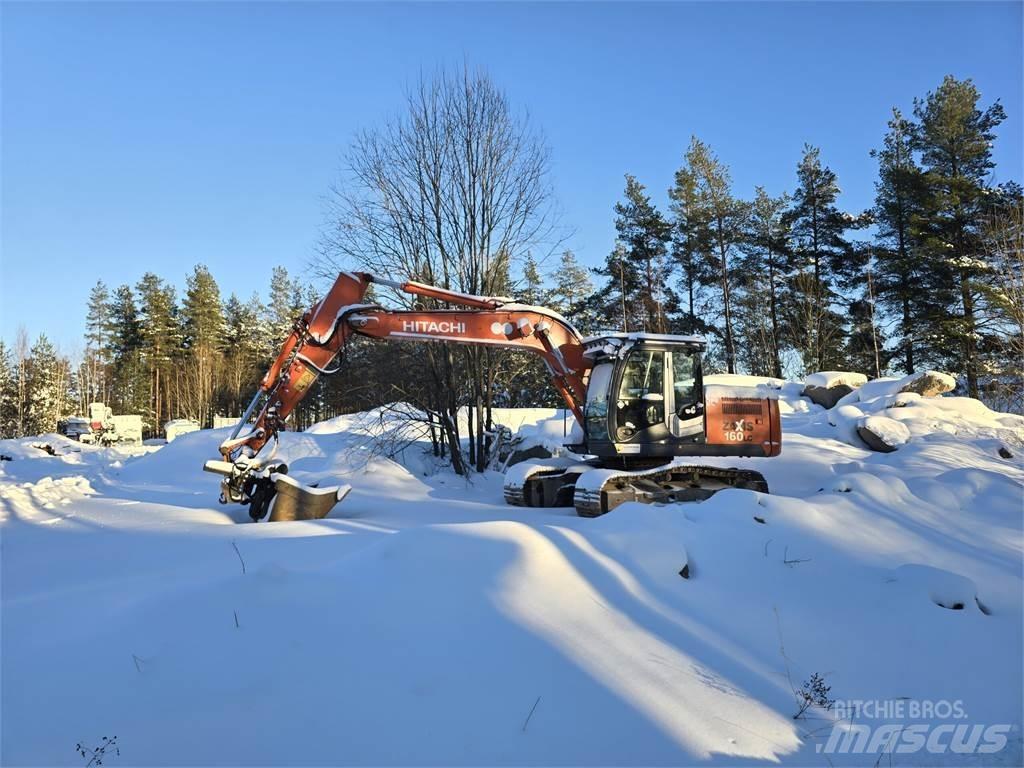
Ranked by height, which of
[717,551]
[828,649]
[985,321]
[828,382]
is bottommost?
[828,649]

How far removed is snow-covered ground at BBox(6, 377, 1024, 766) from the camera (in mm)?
2928

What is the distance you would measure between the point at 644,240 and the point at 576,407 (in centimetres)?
2947

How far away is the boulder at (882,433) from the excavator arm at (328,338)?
33.3 ft

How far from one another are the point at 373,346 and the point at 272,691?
1425cm

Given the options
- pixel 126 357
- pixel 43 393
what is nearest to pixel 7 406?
pixel 43 393

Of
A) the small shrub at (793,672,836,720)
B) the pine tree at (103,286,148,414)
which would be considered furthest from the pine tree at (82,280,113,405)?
the small shrub at (793,672,836,720)

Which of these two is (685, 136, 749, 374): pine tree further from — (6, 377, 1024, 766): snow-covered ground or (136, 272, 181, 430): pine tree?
(136, 272, 181, 430): pine tree

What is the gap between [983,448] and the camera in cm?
1416

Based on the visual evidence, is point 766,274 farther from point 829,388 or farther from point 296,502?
point 296,502

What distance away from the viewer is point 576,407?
1124cm

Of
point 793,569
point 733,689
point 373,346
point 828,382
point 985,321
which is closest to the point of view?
point 733,689

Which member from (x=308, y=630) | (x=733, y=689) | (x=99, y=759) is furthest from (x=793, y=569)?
(x=99, y=759)

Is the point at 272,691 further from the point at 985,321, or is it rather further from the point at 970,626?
the point at 985,321

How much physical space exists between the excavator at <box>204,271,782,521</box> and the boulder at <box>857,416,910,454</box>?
7.01m
